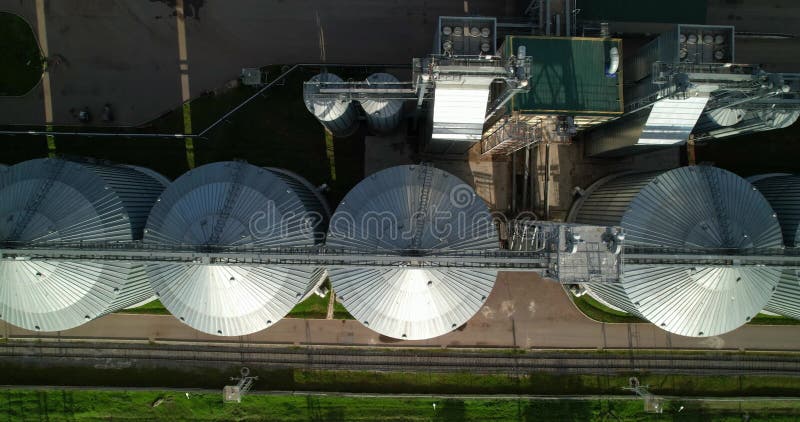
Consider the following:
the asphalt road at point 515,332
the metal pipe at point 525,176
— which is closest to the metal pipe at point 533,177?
the metal pipe at point 525,176

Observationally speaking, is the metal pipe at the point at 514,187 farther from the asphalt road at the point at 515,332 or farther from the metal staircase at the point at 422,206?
the metal staircase at the point at 422,206

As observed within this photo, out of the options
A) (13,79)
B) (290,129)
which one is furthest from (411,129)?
(13,79)

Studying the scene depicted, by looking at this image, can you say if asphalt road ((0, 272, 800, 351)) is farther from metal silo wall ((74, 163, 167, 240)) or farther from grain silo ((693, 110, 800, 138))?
grain silo ((693, 110, 800, 138))

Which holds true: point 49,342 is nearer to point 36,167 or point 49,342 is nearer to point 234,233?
point 36,167

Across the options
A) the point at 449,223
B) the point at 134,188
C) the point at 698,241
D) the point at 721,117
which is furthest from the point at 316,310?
the point at 721,117

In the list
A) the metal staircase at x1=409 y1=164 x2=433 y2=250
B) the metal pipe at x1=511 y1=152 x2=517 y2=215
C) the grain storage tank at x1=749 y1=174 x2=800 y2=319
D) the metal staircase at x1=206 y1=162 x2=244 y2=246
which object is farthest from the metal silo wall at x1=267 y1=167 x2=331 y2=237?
the grain storage tank at x1=749 y1=174 x2=800 y2=319

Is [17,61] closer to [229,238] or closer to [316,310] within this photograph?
[229,238]

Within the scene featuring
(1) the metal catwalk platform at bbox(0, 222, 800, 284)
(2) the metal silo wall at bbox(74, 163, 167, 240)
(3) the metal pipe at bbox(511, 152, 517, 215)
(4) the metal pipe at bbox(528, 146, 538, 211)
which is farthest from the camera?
(3) the metal pipe at bbox(511, 152, 517, 215)
